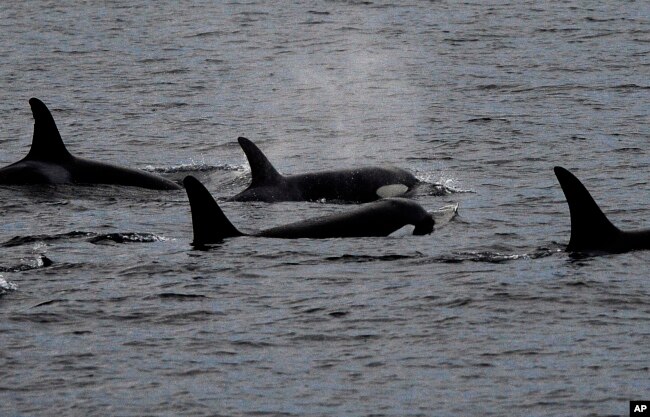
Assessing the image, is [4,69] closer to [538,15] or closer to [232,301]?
[538,15]

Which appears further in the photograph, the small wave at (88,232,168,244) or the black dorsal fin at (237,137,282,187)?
the black dorsal fin at (237,137,282,187)

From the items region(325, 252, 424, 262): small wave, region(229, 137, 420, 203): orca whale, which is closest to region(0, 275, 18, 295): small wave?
region(325, 252, 424, 262): small wave

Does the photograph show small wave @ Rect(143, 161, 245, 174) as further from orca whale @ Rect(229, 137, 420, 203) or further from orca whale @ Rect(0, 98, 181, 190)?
orca whale @ Rect(229, 137, 420, 203)

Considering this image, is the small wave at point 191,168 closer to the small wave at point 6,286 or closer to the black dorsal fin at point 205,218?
the black dorsal fin at point 205,218

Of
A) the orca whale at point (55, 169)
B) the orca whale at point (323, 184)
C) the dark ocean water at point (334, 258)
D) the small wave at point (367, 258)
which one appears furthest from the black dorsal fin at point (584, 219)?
the orca whale at point (55, 169)

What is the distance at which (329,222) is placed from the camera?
51.0 ft

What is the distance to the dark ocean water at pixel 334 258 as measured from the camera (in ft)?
34.8

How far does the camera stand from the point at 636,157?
2216 centimetres

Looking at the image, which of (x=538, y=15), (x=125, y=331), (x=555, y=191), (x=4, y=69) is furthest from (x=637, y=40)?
(x=125, y=331)

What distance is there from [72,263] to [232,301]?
7.16 ft

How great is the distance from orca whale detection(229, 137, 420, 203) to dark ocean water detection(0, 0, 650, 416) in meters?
0.46

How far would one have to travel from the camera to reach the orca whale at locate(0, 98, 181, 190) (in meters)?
19.3

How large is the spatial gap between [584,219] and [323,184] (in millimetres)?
5892

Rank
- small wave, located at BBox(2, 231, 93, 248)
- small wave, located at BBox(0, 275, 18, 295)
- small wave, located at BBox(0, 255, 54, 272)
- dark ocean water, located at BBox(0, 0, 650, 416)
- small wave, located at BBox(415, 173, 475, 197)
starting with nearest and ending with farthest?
1. dark ocean water, located at BBox(0, 0, 650, 416)
2. small wave, located at BBox(0, 275, 18, 295)
3. small wave, located at BBox(0, 255, 54, 272)
4. small wave, located at BBox(2, 231, 93, 248)
5. small wave, located at BBox(415, 173, 475, 197)
